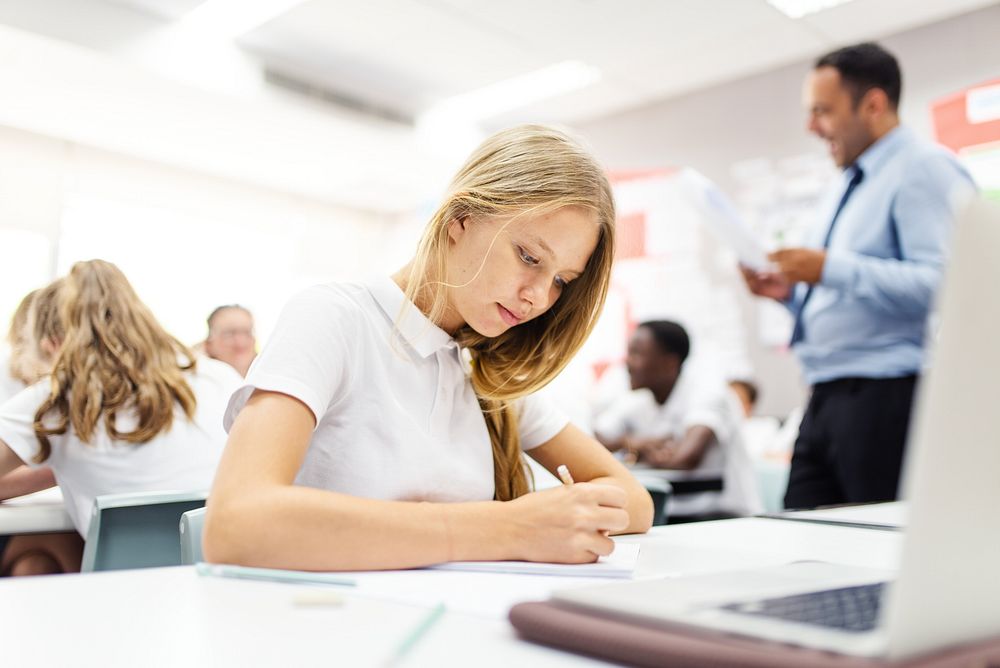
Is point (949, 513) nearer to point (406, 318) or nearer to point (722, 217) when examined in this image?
point (406, 318)

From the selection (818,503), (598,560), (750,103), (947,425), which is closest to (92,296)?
(598,560)

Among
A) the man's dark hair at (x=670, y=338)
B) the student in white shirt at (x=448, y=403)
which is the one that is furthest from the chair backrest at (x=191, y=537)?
the man's dark hair at (x=670, y=338)

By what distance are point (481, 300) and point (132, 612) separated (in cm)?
61

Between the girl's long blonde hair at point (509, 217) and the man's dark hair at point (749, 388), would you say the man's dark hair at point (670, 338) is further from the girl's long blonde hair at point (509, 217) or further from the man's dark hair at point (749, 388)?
Answer: the girl's long blonde hair at point (509, 217)

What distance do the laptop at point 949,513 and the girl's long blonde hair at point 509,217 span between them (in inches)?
26.6

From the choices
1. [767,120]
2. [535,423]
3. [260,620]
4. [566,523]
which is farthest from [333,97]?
[260,620]

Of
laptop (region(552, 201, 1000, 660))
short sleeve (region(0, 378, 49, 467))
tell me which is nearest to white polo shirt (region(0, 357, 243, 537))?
short sleeve (region(0, 378, 49, 467))

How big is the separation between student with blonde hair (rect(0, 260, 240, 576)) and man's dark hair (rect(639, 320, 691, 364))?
1995 millimetres

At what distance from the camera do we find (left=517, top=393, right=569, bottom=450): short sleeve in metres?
1.28

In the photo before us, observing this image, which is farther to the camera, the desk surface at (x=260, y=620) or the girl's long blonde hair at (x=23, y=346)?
the girl's long blonde hair at (x=23, y=346)

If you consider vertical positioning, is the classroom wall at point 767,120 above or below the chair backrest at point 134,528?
above

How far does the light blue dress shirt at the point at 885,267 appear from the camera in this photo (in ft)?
6.17

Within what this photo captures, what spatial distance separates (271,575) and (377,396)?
371 mm

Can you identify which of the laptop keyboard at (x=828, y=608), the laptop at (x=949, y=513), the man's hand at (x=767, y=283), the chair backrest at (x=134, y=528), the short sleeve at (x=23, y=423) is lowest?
the chair backrest at (x=134, y=528)
